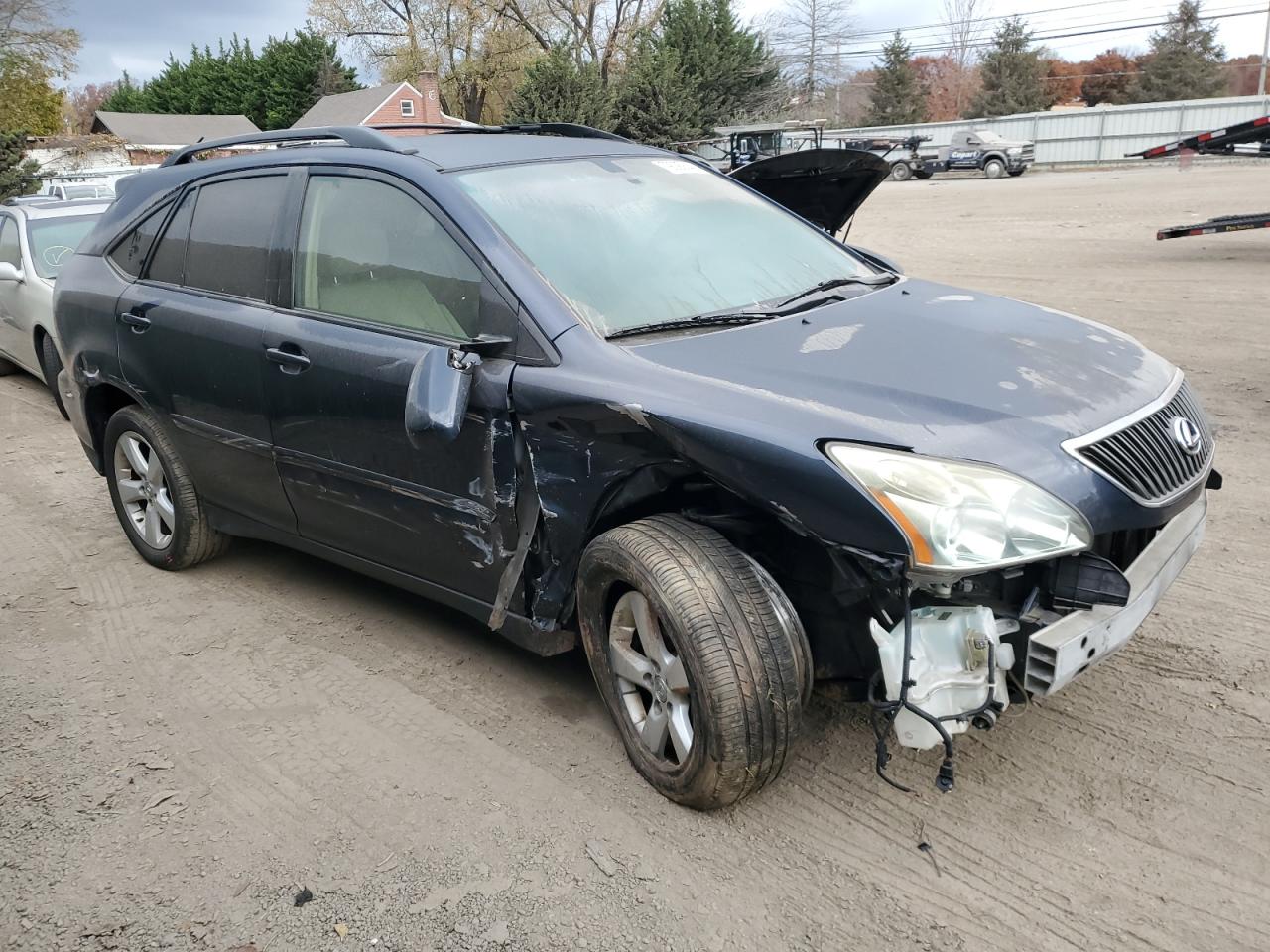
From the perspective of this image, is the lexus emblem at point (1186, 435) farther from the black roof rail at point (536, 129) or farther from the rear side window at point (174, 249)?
the rear side window at point (174, 249)

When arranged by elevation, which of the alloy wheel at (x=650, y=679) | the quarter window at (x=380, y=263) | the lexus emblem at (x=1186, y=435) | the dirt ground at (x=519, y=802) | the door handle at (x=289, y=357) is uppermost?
the quarter window at (x=380, y=263)

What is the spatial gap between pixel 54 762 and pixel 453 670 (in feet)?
4.24

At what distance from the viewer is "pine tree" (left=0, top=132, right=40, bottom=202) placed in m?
27.4

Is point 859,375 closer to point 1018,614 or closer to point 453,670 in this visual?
point 1018,614

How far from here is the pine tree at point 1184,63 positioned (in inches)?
2304

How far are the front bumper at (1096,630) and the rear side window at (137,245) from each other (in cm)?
392

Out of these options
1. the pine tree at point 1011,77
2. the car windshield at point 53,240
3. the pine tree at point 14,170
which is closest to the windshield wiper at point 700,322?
the car windshield at point 53,240

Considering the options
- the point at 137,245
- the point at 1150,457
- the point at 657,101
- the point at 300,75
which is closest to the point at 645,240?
the point at 1150,457

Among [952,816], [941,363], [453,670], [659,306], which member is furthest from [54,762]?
[941,363]

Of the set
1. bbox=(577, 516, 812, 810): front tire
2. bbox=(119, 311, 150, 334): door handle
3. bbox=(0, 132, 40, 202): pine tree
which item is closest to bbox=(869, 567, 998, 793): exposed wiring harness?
bbox=(577, 516, 812, 810): front tire

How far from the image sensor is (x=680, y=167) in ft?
13.6

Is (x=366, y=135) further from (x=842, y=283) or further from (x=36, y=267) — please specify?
(x=36, y=267)

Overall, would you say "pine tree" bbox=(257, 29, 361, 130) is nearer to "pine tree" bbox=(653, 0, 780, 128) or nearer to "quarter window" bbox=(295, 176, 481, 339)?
"pine tree" bbox=(653, 0, 780, 128)

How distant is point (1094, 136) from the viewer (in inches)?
1709
